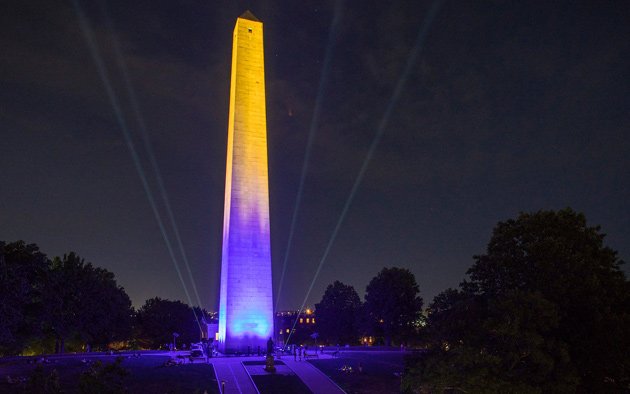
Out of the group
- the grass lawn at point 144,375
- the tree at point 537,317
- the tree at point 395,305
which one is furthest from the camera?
the tree at point 395,305

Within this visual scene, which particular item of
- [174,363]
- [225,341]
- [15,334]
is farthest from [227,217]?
[15,334]

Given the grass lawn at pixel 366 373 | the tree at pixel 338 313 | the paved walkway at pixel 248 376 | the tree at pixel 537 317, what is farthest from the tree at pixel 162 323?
the tree at pixel 537 317

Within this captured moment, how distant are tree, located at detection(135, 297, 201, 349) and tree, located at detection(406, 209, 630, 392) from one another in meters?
57.3

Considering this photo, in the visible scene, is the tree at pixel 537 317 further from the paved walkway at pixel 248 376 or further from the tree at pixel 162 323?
A: the tree at pixel 162 323

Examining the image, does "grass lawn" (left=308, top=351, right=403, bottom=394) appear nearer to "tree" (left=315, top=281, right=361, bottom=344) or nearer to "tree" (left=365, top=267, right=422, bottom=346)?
"tree" (left=365, top=267, right=422, bottom=346)

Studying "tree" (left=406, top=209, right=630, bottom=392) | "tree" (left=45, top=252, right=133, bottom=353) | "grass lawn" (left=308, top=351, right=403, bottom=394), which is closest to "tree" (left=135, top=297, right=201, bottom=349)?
"tree" (left=45, top=252, right=133, bottom=353)

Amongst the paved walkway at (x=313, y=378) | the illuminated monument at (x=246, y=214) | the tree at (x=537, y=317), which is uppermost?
the illuminated monument at (x=246, y=214)

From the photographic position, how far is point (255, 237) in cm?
4462

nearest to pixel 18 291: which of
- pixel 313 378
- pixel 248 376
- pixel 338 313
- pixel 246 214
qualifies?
pixel 248 376

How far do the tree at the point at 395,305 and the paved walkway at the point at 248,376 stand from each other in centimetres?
2644

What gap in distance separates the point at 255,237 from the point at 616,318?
2932 centimetres

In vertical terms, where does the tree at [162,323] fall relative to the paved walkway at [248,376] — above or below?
above

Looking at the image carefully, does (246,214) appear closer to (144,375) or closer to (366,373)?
(144,375)

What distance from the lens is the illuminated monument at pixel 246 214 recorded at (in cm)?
4338
